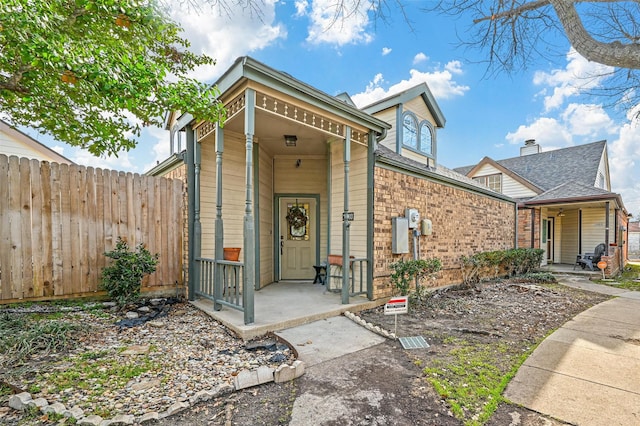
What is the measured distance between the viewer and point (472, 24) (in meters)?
4.63

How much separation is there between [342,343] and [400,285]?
220cm

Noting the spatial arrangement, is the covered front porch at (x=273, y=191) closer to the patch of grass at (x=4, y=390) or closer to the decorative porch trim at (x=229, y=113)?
the decorative porch trim at (x=229, y=113)

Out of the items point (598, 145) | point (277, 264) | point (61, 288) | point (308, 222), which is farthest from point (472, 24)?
point (598, 145)

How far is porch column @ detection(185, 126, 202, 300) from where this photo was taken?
514cm

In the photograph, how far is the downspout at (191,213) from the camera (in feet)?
16.9

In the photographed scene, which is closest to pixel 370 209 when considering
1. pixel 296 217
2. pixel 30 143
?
pixel 296 217

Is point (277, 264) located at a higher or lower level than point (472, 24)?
lower

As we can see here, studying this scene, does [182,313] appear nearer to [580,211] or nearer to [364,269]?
[364,269]

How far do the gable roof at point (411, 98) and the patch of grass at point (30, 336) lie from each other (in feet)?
26.5

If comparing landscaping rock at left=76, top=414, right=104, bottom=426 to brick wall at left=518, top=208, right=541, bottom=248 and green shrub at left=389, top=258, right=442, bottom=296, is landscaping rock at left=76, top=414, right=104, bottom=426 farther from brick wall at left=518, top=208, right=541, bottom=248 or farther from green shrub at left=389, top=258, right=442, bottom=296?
brick wall at left=518, top=208, right=541, bottom=248

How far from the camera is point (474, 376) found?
9.40ft

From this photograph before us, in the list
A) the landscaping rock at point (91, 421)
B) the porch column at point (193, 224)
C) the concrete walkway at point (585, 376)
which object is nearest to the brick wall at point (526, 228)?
the concrete walkway at point (585, 376)

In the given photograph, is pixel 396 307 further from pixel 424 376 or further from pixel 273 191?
pixel 273 191

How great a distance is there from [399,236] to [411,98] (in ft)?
15.8
